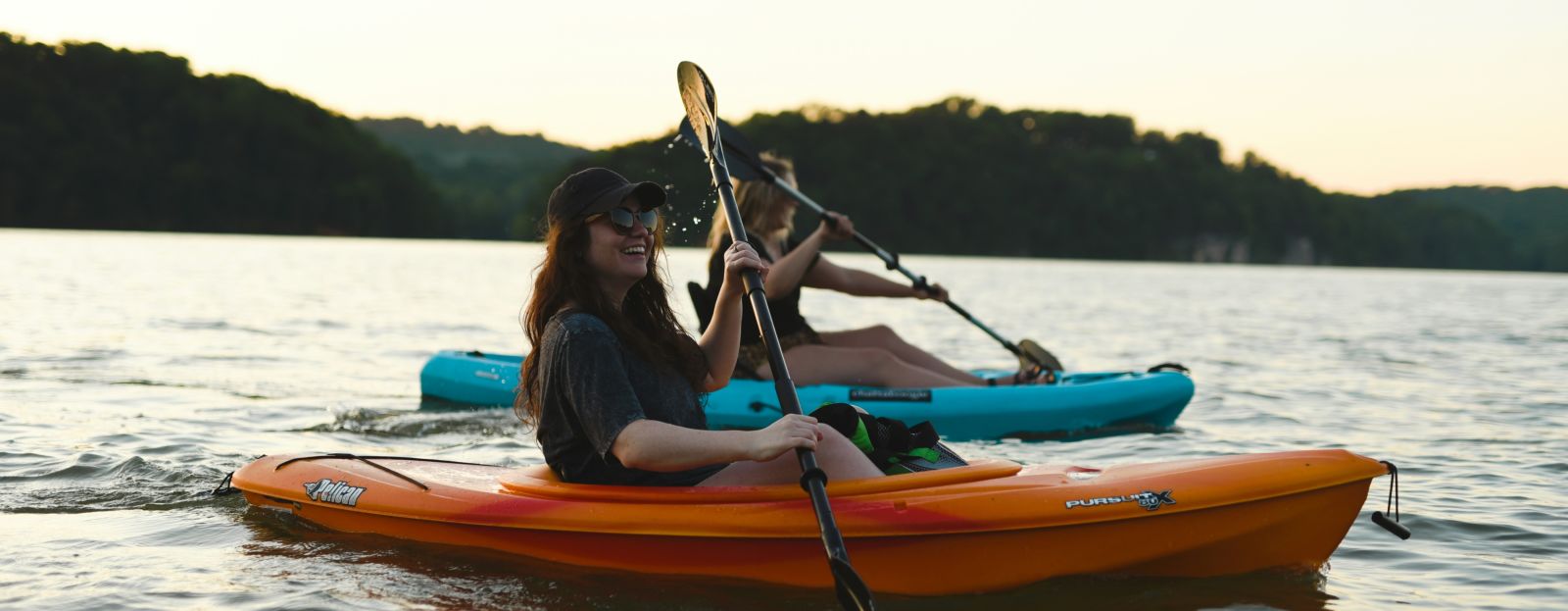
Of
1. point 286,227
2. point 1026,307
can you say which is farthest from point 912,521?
point 286,227

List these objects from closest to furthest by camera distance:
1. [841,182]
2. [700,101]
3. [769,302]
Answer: [700,101]
[769,302]
[841,182]

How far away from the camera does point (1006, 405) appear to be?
23.0 feet

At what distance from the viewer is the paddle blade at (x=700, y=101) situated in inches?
201

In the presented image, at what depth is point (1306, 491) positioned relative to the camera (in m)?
3.71

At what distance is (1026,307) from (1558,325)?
27.9ft

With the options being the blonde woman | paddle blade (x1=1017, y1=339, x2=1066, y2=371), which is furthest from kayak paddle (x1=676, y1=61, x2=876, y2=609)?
paddle blade (x1=1017, y1=339, x2=1066, y2=371)

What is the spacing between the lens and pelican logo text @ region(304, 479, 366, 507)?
4.36 meters

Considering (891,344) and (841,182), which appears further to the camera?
(841,182)

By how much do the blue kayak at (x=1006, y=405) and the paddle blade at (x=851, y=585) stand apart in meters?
3.36

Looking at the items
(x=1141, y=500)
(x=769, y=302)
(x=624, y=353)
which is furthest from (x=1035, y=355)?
(x=624, y=353)

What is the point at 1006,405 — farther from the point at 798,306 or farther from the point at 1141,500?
the point at 1141,500

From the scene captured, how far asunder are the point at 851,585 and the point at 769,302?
11.2 ft

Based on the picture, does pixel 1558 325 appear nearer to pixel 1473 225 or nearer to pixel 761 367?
pixel 761 367

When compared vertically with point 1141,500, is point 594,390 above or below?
above
